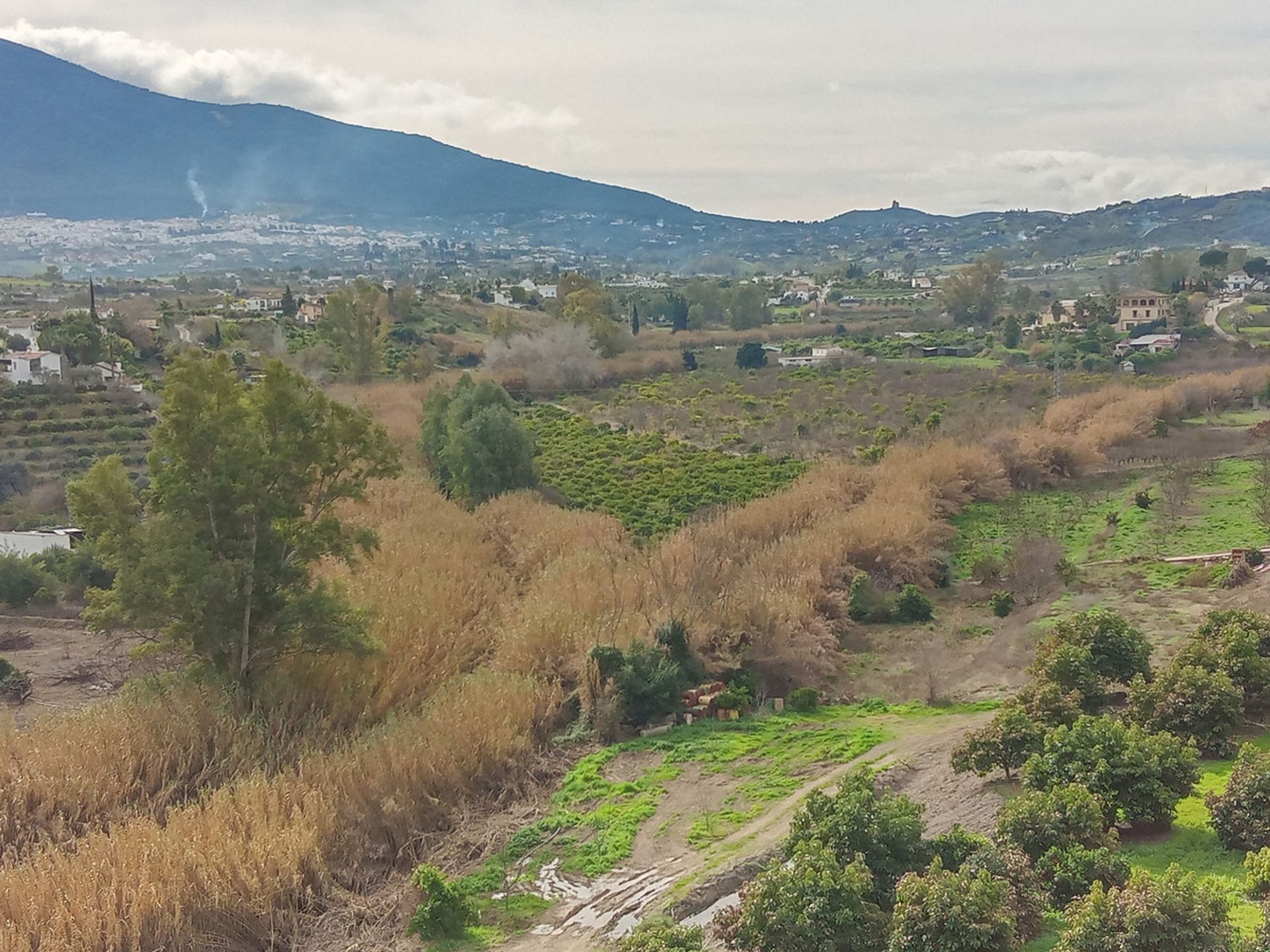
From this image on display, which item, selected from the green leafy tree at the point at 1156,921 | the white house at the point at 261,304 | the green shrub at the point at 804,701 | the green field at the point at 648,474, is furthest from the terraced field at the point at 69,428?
the green leafy tree at the point at 1156,921

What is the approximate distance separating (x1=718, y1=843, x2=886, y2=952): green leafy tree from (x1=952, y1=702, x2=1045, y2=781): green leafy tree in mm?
2636

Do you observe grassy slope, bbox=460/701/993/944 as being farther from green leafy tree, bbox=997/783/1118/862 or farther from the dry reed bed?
green leafy tree, bbox=997/783/1118/862

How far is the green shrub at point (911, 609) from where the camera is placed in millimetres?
16719

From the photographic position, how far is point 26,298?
71438 millimetres

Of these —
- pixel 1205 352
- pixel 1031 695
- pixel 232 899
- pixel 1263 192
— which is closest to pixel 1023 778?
pixel 1031 695

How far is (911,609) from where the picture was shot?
16734 mm

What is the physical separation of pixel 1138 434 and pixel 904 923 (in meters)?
26.5

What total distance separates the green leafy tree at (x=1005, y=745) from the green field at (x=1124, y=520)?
9.12m

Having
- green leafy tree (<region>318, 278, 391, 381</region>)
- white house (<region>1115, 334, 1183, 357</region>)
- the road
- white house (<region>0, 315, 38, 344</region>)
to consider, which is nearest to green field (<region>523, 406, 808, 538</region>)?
green leafy tree (<region>318, 278, 391, 381</region>)

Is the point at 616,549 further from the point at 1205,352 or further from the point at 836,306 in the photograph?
the point at 836,306

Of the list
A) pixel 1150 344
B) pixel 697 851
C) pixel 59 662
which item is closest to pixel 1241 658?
pixel 697 851

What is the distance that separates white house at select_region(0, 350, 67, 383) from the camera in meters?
39.7

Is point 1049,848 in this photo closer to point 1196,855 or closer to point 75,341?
point 1196,855

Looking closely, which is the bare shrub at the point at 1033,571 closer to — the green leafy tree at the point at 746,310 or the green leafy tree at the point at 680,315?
the green leafy tree at the point at 680,315
